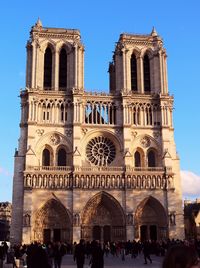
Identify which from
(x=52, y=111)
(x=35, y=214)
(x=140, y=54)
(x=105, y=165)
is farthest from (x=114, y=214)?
(x=140, y=54)

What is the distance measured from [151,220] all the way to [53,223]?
30.3ft

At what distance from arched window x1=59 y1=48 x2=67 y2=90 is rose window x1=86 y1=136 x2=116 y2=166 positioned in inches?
267

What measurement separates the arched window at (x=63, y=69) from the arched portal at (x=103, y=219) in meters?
12.3

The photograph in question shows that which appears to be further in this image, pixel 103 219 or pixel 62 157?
pixel 62 157

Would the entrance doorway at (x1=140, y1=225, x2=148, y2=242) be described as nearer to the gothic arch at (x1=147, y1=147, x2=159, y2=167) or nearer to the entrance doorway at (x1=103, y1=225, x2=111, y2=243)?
the entrance doorway at (x1=103, y1=225, x2=111, y2=243)

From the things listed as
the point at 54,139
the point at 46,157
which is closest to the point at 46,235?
the point at 46,157

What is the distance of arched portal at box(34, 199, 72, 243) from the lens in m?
35.7

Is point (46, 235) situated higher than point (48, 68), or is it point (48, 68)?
point (48, 68)

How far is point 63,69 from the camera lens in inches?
1623

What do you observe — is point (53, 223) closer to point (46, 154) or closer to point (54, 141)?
point (46, 154)

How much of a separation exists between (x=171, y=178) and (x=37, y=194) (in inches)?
506

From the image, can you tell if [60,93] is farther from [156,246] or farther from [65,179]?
[156,246]

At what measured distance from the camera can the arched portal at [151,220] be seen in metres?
36.8

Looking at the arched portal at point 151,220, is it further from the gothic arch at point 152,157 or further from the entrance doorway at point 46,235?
the entrance doorway at point 46,235
